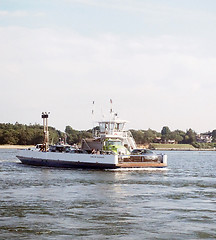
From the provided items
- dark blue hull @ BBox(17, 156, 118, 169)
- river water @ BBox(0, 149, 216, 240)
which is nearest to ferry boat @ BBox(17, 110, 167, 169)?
dark blue hull @ BBox(17, 156, 118, 169)

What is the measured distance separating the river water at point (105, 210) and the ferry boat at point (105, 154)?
14.3m

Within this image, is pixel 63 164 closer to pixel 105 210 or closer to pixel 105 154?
pixel 105 154

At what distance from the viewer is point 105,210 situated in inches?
1155

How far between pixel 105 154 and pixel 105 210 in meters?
32.2

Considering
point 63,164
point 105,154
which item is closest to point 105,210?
point 105,154

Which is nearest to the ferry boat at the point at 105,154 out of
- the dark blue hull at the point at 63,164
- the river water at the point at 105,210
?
the dark blue hull at the point at 63,164

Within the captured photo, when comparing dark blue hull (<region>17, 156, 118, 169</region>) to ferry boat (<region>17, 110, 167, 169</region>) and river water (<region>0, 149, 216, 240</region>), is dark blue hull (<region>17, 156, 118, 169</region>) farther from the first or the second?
river water (<region>0, 149, 216, 240</region>)

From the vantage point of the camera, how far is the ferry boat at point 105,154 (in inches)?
2382

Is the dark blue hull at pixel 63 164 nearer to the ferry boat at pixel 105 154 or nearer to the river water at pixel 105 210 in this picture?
the ferry boat at pixel 105 154

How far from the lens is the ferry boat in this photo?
2382 inches

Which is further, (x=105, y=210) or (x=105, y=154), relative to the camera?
(x=105, y=154)

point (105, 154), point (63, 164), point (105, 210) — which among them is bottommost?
point (105, 210)

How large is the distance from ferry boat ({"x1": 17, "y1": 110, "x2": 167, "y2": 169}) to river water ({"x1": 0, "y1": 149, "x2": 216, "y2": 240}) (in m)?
14.3

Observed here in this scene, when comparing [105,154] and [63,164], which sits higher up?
[105,154]
